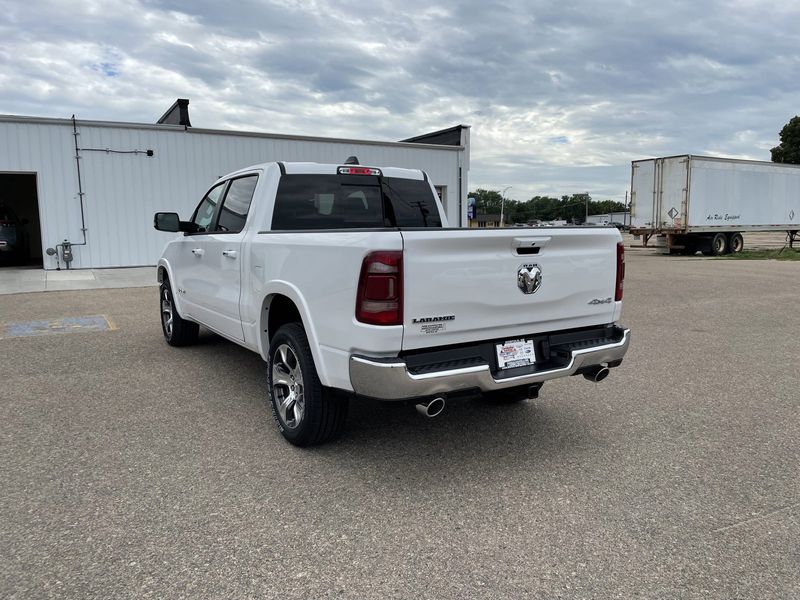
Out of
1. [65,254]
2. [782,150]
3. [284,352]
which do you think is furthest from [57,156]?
[782,150]

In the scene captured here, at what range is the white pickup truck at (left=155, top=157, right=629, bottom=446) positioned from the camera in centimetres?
321

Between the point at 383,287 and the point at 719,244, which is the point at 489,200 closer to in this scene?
the point at 719,244

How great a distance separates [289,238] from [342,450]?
1410 mm

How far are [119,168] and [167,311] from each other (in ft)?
38.3

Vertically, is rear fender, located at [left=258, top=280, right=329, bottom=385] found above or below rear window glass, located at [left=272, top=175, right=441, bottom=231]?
below

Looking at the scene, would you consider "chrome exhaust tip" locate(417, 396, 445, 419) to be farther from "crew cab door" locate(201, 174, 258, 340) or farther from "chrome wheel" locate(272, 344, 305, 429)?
"crew cab door" locate(201, 174, 258, 340)

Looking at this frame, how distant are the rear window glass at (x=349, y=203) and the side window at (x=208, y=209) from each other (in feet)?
3.98

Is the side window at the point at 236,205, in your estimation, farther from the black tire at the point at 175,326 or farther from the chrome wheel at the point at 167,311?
the chrome wheel at the point at 167,311

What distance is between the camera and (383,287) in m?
3.18

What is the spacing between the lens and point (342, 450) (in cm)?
396

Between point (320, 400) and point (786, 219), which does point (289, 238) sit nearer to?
point (320, 400)

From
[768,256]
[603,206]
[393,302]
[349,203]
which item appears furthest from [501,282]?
[603,206]

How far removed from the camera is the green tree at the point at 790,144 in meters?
62.2

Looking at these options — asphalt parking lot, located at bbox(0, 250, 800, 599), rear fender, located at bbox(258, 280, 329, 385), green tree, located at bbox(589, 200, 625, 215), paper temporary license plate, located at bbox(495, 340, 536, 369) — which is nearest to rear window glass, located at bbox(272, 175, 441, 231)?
rear fender, located at bbox(258, 280, 329, 385)
